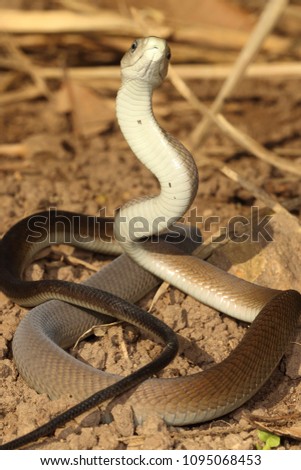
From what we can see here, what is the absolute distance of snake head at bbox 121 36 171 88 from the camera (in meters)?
3.99

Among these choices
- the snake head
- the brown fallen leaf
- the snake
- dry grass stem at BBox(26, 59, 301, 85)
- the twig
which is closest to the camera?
the snake

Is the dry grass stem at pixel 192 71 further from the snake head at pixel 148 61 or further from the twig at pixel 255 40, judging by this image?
the snake head at pixel 148 61

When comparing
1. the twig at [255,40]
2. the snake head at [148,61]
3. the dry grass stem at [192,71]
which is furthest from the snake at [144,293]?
the dry grass stem at [192,71]

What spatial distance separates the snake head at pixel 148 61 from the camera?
3994 mm

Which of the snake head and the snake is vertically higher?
the snake head

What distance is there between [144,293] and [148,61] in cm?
147

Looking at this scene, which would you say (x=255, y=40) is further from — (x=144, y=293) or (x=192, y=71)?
(x=144, y=293)

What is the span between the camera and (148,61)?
3998 mm

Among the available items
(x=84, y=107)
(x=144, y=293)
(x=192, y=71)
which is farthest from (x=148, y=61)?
(x=84, y=107)

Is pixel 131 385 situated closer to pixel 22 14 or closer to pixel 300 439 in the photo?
pixel 300 439

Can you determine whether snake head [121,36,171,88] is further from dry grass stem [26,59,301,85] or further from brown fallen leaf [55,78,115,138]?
brown fallen leaf [55,78,115,138]

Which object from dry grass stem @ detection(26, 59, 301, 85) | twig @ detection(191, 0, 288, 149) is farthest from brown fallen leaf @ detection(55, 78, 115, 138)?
twig @ detection(191, 0, 288, 149)

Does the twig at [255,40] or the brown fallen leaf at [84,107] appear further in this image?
the brown fallen leaf at [84,107]

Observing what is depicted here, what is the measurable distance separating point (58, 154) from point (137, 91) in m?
2.74
